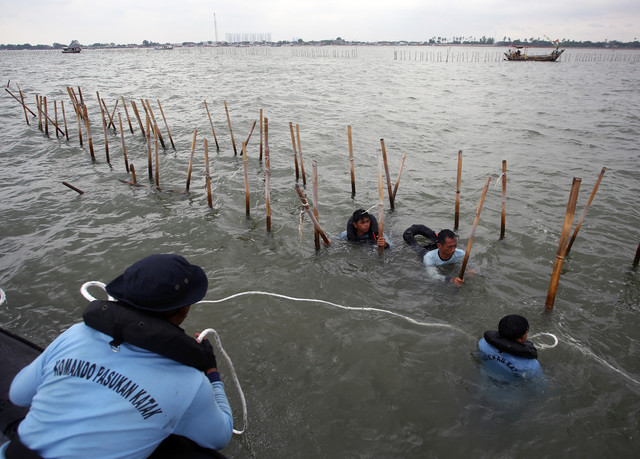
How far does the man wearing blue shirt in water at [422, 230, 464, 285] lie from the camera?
6273mm

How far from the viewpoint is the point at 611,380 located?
462 cm

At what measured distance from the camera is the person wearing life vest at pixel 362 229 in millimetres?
7285

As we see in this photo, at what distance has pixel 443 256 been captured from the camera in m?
6.65

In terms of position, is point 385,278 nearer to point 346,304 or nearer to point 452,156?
point 346,304

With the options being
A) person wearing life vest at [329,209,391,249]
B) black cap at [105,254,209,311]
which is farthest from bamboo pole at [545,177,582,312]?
black cap at [105,254,209,311]

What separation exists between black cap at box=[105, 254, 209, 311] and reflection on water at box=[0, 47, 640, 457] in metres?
2.46

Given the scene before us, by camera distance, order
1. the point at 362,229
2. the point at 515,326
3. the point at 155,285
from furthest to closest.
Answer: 1. the point at 362,229
2. the point at 515,326
3. the point at 155,285

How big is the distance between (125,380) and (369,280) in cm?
527

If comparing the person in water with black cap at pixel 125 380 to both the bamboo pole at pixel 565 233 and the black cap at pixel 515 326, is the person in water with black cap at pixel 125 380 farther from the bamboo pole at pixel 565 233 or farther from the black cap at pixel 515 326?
the bamboo pole at pixel 565 233

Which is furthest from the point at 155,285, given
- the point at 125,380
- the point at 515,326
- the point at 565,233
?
the point at 565,233

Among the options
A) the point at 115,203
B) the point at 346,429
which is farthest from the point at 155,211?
the point at 346,429

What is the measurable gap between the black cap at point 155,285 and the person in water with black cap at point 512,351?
3.78 meters

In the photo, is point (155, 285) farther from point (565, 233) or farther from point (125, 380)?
point (565, 233)

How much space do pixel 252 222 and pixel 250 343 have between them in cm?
427
